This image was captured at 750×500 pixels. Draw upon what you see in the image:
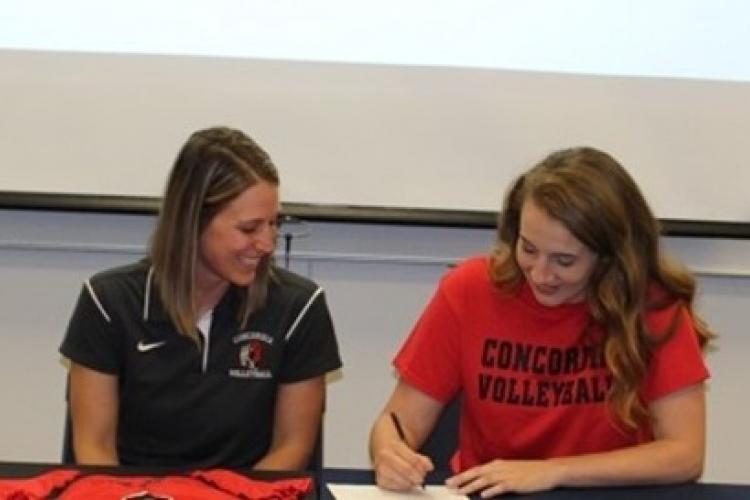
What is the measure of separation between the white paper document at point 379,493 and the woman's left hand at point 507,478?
21mm

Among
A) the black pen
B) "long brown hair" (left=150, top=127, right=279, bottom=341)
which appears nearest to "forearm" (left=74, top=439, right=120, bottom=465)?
"long brown hair" (left=150, top=127, right=279, bottom=341)

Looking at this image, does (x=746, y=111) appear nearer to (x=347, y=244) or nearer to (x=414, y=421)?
(x=347, y=244)

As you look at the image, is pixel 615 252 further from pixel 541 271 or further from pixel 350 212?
pixel 350 212

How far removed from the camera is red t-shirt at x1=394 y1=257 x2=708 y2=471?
2.03m

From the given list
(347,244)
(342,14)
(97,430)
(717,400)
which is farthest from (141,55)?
(717,400)

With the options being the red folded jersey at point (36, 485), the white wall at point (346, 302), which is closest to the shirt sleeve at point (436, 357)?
the red folded jersey at point (36, 485)

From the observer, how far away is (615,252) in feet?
6.44

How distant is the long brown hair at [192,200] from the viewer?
6.75 ft

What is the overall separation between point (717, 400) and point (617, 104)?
→ 0.79 m

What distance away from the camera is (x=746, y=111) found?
281 centimetres

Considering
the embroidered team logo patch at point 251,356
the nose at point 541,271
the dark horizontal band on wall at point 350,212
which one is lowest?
the embroidered team logo patch at point 251,356

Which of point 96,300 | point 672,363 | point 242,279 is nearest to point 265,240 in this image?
point 242,279

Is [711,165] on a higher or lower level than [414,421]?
higher

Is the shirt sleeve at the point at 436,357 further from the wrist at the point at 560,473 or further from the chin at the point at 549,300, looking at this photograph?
the wrist at the point at 560,473
